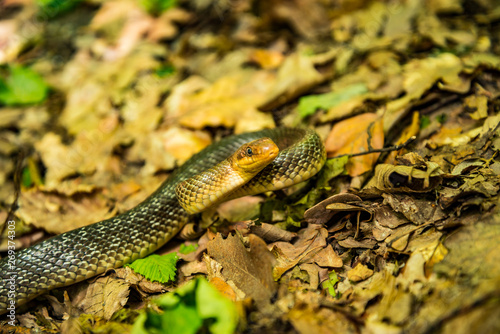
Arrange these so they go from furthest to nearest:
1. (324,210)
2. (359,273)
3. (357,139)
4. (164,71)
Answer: (164,71) < (357,139) < (324,210) < (359,273)

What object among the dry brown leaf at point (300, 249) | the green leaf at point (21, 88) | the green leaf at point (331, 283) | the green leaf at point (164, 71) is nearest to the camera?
the green leaf at point (331, 283)

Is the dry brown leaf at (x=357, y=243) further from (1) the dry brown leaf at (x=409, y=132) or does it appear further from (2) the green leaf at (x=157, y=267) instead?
(2) the green leaf at (x=157, y=267)

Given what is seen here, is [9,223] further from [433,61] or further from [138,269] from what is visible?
[433,61]

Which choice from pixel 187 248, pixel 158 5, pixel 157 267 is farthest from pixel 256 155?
pixel 158 5

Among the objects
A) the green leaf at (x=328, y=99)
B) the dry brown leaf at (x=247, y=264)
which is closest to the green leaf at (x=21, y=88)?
the green leaf at (x=328, y=99)

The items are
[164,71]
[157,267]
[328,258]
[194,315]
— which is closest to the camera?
[194,315]

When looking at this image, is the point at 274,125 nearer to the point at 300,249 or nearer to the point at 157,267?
the point at 300,249

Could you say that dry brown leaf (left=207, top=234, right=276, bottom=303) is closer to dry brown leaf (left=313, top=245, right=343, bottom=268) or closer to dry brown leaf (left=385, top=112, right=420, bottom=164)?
dry brown leaf (left=313, top=245, right=343, bottom=268)
